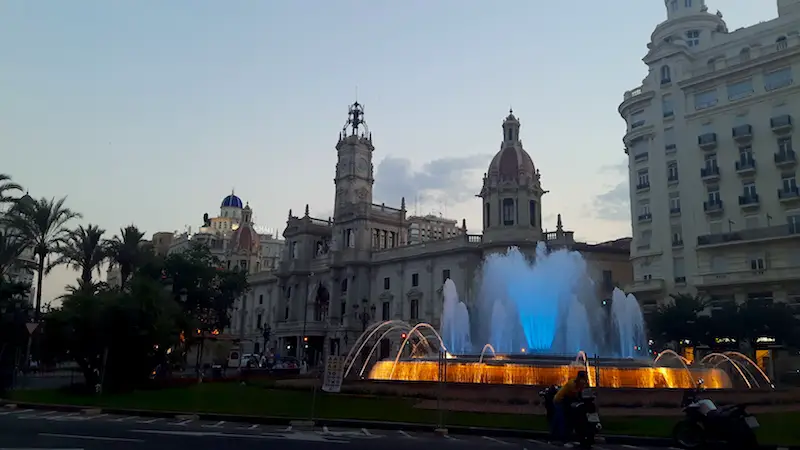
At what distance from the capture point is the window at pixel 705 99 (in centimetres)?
4912

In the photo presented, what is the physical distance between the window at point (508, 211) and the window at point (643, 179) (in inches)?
414

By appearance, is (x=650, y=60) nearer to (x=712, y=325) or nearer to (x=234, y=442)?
(x=712, y=325)

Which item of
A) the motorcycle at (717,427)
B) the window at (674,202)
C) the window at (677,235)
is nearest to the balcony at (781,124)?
the window at (674,202)

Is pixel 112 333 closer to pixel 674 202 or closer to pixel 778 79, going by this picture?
pixel 674 202

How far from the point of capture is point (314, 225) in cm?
7831

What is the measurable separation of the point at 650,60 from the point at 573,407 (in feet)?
155

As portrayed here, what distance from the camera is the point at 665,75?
171 feet

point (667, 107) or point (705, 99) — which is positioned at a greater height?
point (667, 107)

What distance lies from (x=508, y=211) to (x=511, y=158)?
517 cm

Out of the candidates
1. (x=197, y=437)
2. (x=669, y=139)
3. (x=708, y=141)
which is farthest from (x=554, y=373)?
(x=669, y=139)

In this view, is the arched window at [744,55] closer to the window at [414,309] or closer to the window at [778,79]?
the window at [778,79]

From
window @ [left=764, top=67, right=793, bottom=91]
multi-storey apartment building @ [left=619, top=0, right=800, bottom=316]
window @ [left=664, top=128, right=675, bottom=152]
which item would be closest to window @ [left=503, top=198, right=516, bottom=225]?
multi-storey apartment building @ [left=619, top=0, right=800, bottom=316]

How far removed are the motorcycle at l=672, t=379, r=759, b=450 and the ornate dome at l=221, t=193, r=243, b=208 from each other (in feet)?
482

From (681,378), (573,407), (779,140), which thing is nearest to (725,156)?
(779,140)
